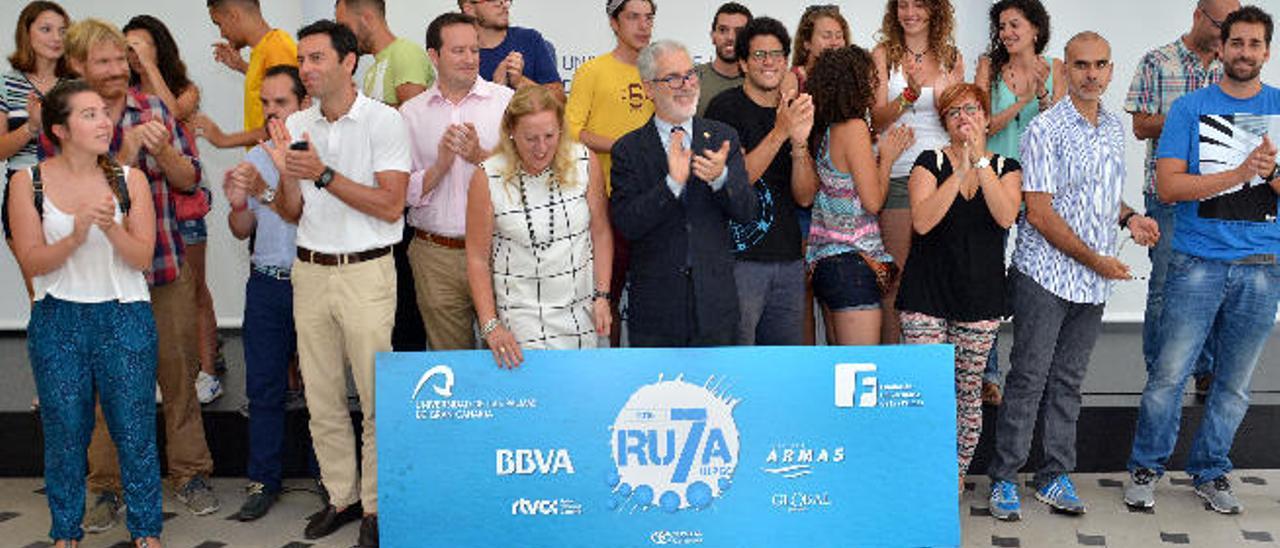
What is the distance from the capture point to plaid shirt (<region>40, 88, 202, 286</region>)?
387cm

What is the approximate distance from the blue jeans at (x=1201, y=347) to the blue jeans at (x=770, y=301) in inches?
51.7

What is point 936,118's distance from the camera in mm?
4027

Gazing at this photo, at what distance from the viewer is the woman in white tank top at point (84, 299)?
332 cm

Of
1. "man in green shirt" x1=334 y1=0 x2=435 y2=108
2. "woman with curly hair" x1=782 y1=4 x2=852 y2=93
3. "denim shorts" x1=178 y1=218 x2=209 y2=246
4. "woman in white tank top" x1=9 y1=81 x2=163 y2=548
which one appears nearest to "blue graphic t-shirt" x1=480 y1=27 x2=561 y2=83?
"man in green shirt" x1=334 y1=0 x2=435 y2=108

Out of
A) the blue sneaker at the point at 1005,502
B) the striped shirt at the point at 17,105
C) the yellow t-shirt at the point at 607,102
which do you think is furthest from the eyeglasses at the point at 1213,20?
the striped shirt at the point at 17,105

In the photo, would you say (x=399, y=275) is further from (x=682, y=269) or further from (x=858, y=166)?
(x=858, y=166)

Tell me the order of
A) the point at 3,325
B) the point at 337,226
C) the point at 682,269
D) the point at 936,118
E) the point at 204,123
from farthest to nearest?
the point at 3,325 → the point at 204,123 → the point at 936,118 → the point at 337,226 → the point at 682,269

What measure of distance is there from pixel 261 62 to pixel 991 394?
313cm

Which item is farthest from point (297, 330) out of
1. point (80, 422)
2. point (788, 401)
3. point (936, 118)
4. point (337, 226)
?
point (936, 118)

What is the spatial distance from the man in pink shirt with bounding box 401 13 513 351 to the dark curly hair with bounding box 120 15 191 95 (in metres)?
1.32

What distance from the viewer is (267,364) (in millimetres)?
4000

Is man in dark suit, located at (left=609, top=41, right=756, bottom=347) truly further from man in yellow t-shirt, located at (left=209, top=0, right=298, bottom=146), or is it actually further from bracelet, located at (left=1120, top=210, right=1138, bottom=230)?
man in yellow t-shirt, located at (left=209, top=0, right=298, bottom=146)

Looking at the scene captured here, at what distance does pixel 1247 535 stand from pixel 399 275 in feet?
9.86

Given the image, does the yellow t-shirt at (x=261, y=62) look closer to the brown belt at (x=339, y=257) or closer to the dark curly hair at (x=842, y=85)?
the brown belt at (x=339, y=257)
